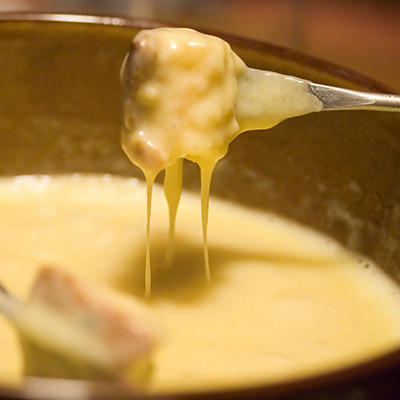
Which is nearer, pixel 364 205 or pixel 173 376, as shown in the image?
pixel 173 376

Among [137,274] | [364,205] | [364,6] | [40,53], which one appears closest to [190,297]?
[137,274]

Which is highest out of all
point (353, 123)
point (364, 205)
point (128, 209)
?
point (353, 123)

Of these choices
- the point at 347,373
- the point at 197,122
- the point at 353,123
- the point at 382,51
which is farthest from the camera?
the point at 382,51

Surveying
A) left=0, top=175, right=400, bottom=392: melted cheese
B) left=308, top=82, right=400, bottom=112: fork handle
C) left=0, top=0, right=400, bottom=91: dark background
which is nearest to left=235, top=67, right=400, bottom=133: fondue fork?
left=308, top=82, right=400, bottom=112: fork handle

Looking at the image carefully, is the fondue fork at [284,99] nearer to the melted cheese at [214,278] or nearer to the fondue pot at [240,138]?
the fondue pot at [240,138]

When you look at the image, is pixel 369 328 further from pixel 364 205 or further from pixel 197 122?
pixel 197 122

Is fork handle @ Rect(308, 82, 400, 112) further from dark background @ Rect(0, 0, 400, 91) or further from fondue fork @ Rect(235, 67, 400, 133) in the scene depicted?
dark background @ Rect(0, 0, 400, 91)
